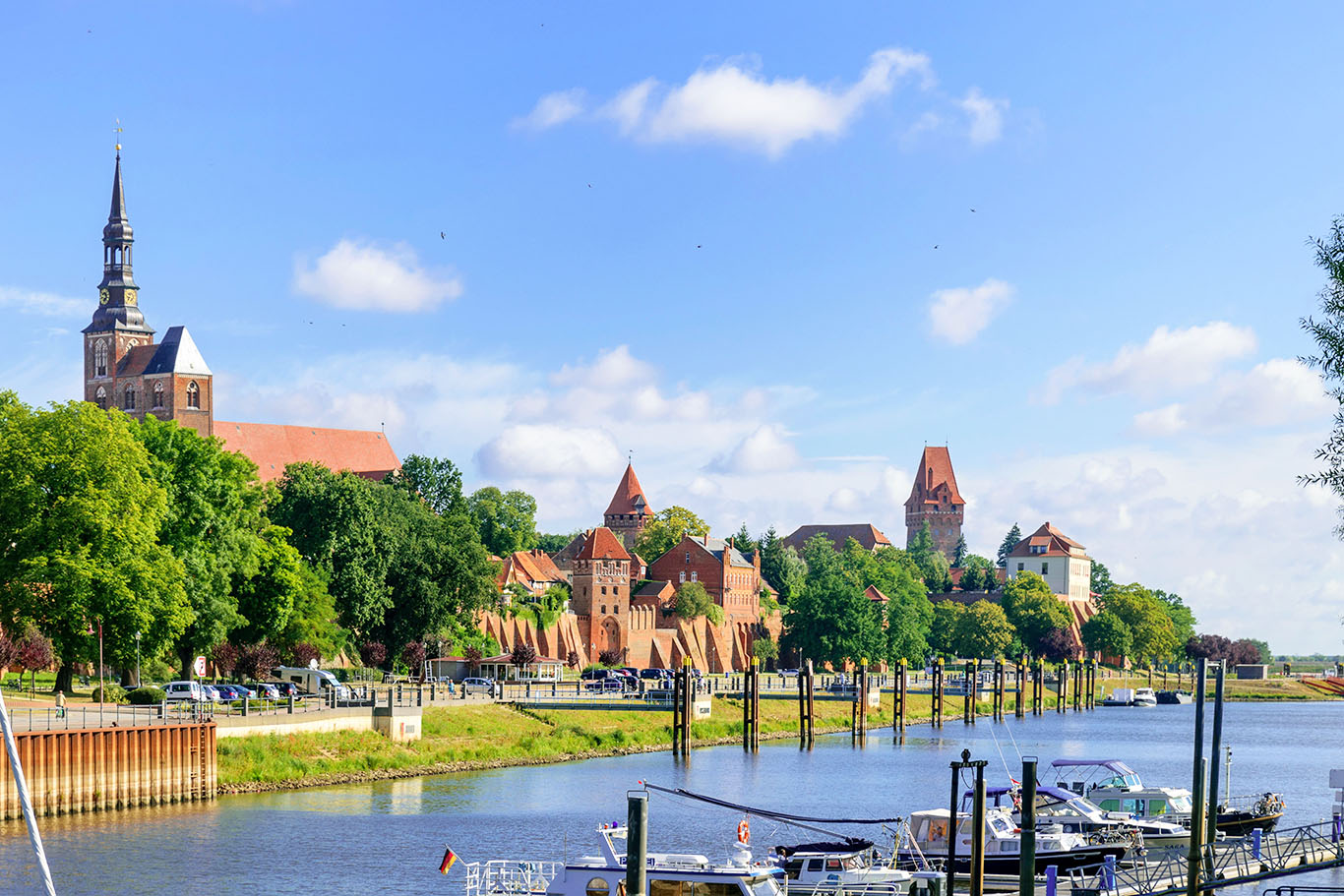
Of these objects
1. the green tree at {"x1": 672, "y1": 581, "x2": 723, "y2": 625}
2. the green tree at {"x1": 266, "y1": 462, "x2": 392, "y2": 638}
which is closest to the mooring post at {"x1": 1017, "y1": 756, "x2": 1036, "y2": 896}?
the green tree at {"x1": 266, "y1": 462, "x2": 392, "y2": 638}

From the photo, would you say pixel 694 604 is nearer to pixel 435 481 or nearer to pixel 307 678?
pixel 435 481

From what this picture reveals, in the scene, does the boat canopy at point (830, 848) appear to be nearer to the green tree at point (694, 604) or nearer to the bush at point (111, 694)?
the bush at point (111, 694)

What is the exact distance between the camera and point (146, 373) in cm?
16825

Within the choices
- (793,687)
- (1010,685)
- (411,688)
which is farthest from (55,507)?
(1010,685)

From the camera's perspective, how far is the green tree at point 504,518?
593 ft

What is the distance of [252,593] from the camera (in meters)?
81.1

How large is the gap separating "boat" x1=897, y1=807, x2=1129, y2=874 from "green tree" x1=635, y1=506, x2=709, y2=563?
14432 cm

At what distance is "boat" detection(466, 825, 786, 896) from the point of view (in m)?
33.8

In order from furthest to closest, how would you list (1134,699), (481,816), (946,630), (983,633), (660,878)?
(946,630) < (983,633) < (1134,699) < (481,816) < (660,878)

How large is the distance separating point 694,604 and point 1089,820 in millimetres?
121581

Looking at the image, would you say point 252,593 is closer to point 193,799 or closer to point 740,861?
point 193,799

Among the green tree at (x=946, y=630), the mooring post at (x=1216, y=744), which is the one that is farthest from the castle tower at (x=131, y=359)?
the mooring post at (x=1216, y=744)

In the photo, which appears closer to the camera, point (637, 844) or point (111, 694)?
point (637, 844)

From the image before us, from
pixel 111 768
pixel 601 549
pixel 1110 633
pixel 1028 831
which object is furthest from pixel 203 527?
pixel 1110 633
